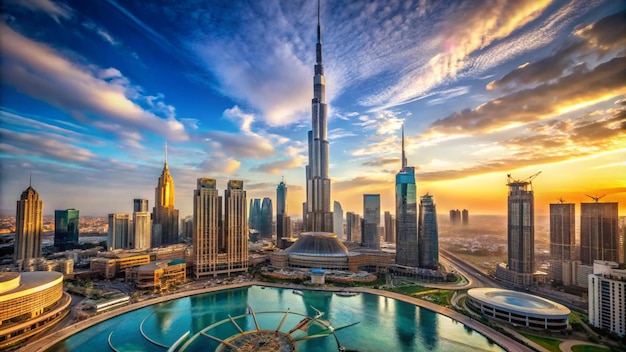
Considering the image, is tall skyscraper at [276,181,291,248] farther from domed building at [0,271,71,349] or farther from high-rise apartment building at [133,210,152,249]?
domed building at [0,271,71,349]

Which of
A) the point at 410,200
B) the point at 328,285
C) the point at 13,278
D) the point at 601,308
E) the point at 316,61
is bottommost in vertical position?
the point at 328,285

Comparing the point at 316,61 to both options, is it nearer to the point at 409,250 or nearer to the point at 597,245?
the point at 409,250

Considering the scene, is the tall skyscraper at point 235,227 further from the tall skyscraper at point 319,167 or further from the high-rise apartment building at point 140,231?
the high-rise apartment building at point 140,231

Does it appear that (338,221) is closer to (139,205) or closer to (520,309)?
(139,205)

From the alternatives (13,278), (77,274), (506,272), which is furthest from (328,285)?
(77,274)

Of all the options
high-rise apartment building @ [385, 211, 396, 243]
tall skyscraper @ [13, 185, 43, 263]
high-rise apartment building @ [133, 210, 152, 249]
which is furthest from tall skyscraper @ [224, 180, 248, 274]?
high-rise apartment building @ [385, 211, 396, 243]

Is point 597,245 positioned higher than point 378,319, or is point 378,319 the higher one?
point 597,245
